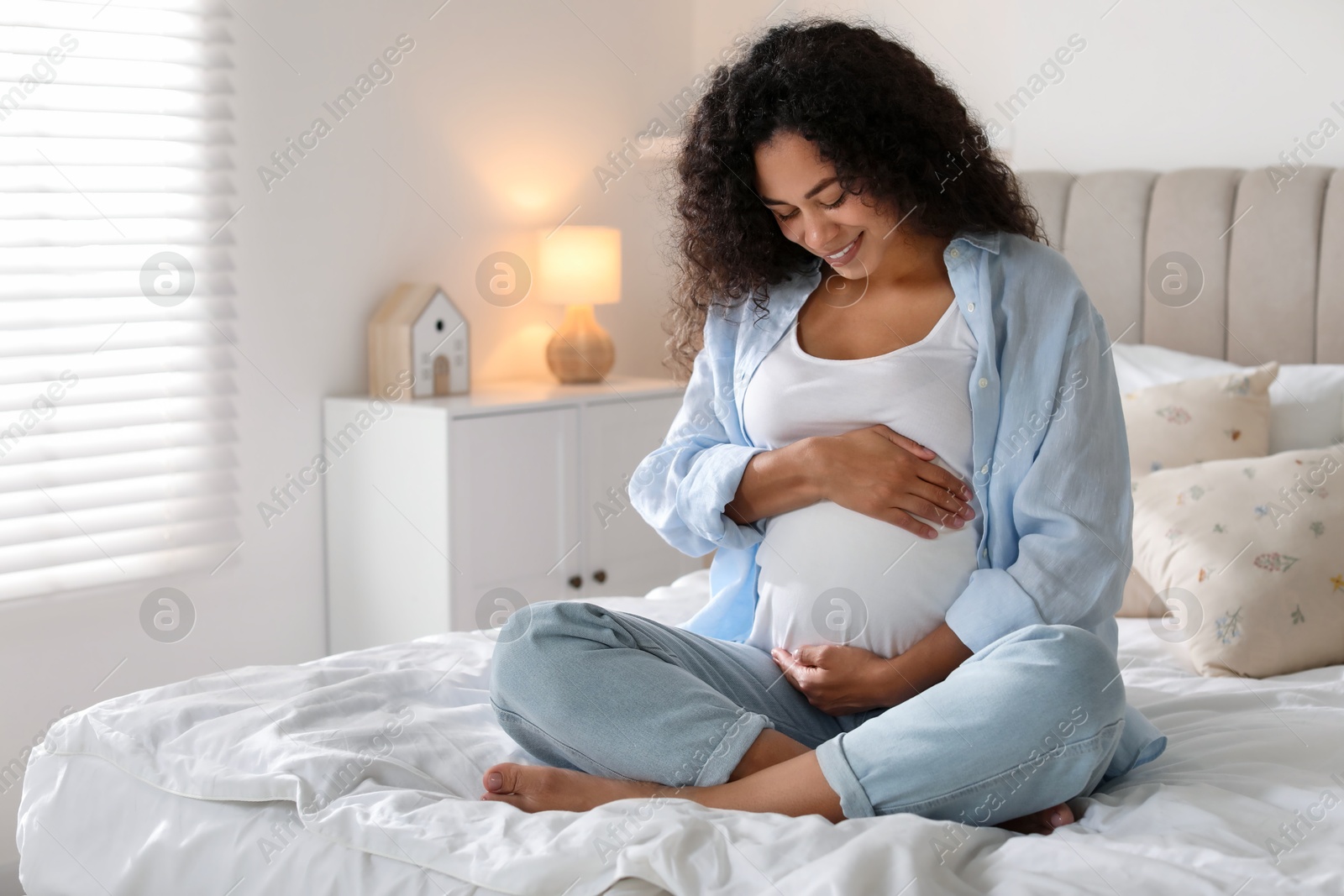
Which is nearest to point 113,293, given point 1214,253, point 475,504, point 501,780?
point 475,504

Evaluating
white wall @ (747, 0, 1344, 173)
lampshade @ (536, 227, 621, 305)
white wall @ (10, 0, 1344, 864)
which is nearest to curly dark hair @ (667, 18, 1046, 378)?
white wall @ (747, 0, 1344, 173)

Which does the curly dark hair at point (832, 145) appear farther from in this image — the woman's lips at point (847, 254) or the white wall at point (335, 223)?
the white wall at point (335, 223)

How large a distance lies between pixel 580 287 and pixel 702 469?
62.4 inches

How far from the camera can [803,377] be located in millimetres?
1338

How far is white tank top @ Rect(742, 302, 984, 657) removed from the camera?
1229 mm

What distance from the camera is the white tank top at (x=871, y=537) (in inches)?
48.4

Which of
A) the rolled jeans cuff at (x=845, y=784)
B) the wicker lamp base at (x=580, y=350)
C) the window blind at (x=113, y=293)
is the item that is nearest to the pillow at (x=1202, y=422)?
the rolled jeans cuff at (x=845, y=784)

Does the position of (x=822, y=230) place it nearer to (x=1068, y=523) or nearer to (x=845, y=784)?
(x=1068, y=523)

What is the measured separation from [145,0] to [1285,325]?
2.18m

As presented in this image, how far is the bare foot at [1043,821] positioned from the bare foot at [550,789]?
0.33m

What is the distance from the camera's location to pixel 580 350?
2895 millimetres

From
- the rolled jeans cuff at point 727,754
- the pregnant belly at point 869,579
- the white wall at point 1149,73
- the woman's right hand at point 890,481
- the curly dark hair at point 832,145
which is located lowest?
the rolled jeans cuff at point 727,754

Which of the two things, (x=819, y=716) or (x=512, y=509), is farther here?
(x=512, y=509)

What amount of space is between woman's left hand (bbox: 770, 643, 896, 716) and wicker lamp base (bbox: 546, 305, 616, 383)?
173 cm
